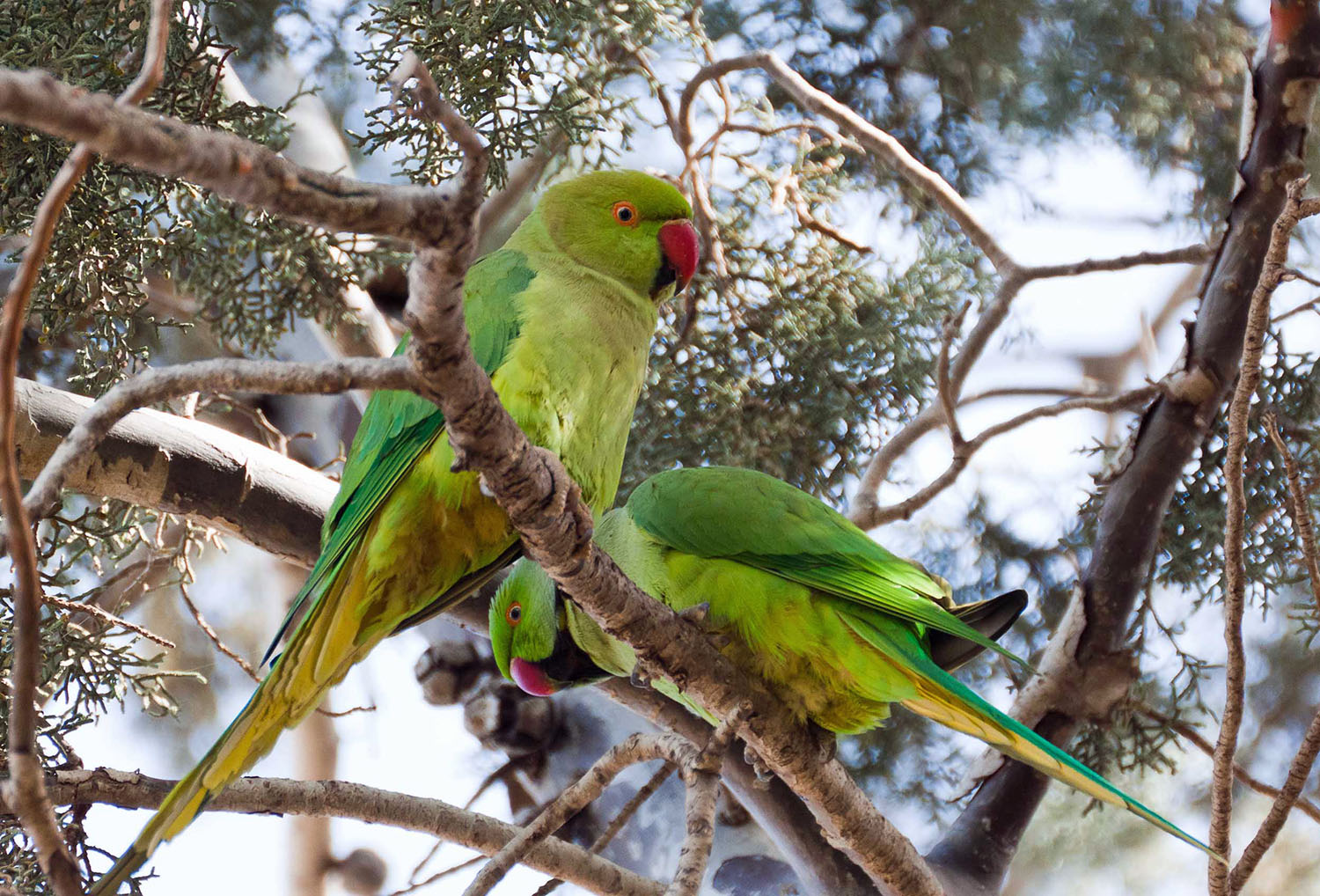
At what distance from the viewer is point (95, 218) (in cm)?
209

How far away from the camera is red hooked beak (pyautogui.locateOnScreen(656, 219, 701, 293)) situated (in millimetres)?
2184

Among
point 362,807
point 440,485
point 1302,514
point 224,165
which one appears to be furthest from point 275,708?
point 1302,514

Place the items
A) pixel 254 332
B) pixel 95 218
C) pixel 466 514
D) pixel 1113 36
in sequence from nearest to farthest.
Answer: pixel 466 514
pixel 95 218
pixel 254 332
pixel 1113 36

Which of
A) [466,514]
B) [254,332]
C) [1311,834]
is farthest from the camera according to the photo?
[1311,834]

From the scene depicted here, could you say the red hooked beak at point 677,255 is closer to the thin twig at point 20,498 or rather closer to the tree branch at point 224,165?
the tree branch at point 224,165

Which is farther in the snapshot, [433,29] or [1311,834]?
[1311,834]

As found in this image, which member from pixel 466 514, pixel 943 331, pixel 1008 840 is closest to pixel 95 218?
pixel 466 514

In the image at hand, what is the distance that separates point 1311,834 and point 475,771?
3776 mm

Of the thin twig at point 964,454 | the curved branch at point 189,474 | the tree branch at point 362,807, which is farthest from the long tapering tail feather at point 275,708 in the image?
the thin twig at point 964,454

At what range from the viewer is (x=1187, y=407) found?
2.45 meters

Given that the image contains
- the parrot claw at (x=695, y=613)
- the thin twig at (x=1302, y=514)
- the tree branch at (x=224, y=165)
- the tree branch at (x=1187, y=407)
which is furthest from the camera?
the tree branch at (x=1187, y=407)

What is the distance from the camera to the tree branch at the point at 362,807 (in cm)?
159

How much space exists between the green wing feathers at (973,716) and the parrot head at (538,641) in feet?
2.03

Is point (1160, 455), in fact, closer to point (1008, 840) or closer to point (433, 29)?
point (1008, 840)
